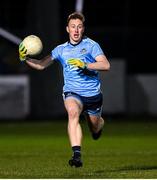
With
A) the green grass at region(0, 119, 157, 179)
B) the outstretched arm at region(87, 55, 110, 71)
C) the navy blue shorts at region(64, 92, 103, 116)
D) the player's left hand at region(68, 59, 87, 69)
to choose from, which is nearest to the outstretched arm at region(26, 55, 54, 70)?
the player's left hand at region(68, 59, 87, 69)

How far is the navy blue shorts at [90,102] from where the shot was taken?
47.2ft

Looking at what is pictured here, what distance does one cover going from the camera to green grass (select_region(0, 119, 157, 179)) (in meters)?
14.3

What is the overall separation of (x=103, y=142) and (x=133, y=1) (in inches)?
1080

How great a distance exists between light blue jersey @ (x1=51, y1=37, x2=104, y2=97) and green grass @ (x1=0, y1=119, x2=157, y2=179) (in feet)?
4.16

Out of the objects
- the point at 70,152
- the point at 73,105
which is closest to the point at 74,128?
the point at 73,105

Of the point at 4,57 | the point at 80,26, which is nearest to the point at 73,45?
the point at 80,26

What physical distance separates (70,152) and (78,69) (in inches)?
217

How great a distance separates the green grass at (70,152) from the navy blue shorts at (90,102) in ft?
3.02

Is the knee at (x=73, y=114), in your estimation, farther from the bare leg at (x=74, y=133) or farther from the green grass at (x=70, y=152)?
the green grass at (x=70, y=152)

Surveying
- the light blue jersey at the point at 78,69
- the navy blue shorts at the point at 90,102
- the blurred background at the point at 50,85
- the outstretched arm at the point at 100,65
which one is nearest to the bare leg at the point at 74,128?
the navy blue shorts at the point at 90,102

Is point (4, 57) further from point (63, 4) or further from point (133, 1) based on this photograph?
point (133, 1)

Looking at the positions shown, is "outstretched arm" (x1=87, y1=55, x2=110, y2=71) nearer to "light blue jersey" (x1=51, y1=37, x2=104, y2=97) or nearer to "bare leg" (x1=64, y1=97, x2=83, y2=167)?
"light blue jersey" (x1=51, y1=37, x2=104, y2=97)

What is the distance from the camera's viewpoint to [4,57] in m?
39.4

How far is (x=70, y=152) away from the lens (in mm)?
19562
